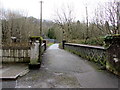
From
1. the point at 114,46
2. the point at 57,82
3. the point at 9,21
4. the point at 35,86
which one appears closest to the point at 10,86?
the point at 35,86

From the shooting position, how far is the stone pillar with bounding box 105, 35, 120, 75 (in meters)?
4.79

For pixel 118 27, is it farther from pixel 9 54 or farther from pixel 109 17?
pixel 9 54

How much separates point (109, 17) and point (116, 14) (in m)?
0.92

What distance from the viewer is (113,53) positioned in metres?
5.09

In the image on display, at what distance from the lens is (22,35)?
28547 mm

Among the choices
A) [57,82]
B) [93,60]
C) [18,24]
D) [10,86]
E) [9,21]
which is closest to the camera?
[10,86]

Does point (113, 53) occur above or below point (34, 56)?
above

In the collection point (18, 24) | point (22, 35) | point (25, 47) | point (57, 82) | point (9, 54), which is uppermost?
point (18, 24)

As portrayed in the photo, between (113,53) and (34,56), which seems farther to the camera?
(34,56)

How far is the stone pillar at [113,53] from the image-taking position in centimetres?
479

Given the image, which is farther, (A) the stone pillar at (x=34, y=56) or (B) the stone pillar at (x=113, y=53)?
(A) the stone pillar at (x=34, y=56)

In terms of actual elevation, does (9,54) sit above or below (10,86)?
above

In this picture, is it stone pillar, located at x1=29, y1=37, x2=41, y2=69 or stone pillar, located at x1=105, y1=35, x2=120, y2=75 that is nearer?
stone pillar, located at x1=105, y1=35, x2=120, y2=75

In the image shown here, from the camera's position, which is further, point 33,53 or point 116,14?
point 116,14
